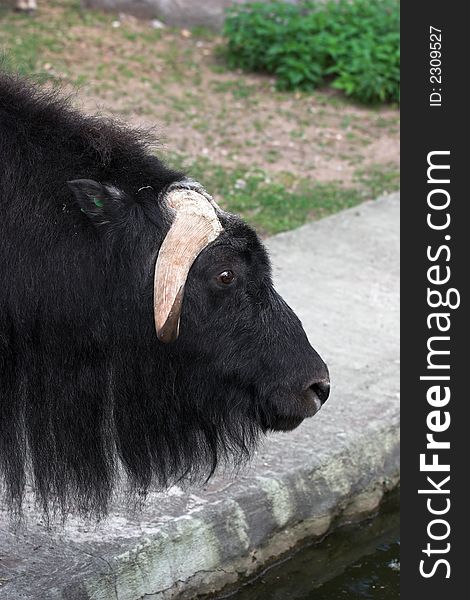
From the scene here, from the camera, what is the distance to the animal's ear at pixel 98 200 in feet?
10.4

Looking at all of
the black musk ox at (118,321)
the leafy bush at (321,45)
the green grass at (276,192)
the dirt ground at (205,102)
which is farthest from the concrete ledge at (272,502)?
the leafy bush at (321,45)

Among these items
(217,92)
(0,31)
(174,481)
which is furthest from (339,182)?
(174,481)

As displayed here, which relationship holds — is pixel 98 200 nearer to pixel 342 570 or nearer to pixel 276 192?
pixel 342 570

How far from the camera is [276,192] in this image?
323 inches

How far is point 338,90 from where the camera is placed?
10.8 metres

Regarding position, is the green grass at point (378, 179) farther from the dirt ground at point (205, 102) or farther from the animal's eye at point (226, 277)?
the animal's eye at point (226, 277)

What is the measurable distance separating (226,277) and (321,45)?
785 cm

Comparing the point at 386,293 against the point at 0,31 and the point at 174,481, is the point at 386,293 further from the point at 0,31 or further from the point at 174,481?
the point at 0,31

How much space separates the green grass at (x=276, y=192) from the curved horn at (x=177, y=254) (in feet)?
13.0

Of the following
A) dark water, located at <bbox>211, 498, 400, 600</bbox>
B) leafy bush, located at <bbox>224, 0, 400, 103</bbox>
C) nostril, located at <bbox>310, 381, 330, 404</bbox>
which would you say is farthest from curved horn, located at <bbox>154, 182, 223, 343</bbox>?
leafy bush, located at <bbox>224, 0, 400, 103</bbox>

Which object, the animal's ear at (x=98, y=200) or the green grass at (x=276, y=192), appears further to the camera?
the green grass at (x=276, y=192)

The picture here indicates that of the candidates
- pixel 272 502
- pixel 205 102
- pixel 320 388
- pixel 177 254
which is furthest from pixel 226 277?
pixel 205 102

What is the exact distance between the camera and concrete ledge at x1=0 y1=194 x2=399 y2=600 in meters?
3.73

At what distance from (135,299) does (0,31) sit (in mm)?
8281
